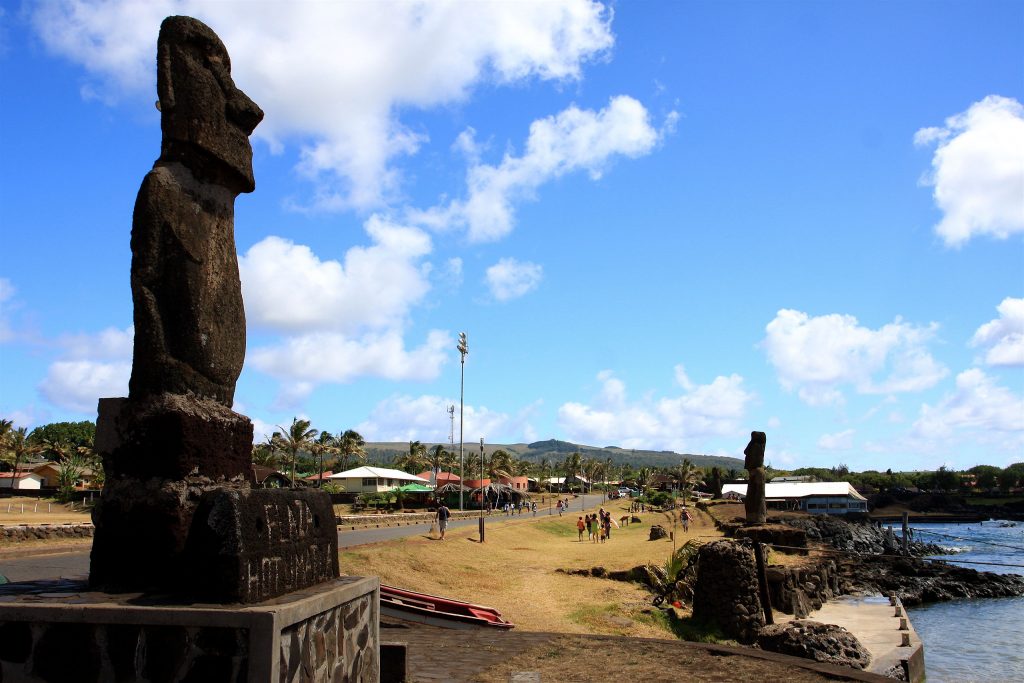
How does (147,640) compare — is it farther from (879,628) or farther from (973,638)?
(973,638)

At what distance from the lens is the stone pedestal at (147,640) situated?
401 cm

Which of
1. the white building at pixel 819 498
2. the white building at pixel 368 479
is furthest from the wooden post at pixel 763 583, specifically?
the white building at pixel 819 498

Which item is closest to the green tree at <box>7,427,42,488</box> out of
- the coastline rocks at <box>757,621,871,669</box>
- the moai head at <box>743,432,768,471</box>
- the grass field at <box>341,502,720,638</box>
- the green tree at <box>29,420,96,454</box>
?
the green tree at <box>29,420,96,454</box>

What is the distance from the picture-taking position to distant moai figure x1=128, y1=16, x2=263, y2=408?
5203mm

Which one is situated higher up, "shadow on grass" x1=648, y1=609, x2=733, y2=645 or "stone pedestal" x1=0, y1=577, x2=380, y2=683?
"stone pedestal" x1=0, y1=577, x2=380, y2=683

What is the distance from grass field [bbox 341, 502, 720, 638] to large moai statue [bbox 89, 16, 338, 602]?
1046 cm

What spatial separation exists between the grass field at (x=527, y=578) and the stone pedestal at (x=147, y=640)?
11118 millimetres

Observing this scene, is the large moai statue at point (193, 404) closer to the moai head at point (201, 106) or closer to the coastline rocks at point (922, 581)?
the moai head at point (201, 106)

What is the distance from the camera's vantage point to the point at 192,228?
5.42 meters

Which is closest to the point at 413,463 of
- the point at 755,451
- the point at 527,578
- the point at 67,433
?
the point at 67,433

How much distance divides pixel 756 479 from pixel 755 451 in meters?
1.18

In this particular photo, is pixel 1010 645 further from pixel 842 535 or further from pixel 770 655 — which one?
pixel 842 535

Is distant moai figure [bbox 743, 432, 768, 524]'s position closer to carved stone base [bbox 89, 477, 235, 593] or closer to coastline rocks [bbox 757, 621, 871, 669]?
coastline rocks [bbox 757, 621, 871, 669]

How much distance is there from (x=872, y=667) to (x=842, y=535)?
156 feet
